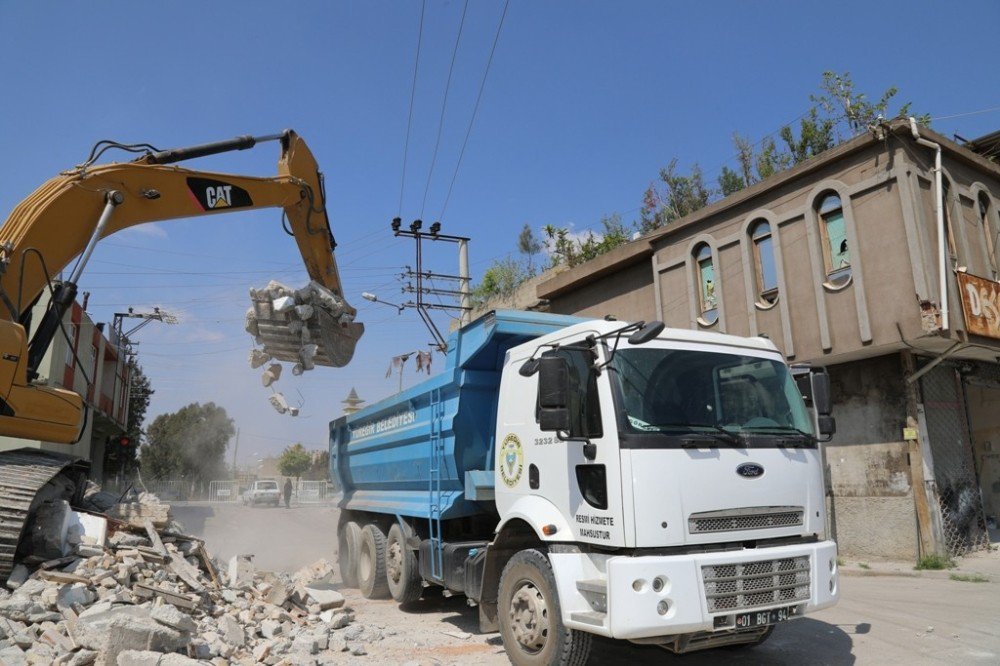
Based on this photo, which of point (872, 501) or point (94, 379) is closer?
point (872, 501)

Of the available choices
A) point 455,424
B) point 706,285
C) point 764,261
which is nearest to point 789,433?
point 455,424

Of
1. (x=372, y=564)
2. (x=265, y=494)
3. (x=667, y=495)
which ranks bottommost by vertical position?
(x=372, y=564)

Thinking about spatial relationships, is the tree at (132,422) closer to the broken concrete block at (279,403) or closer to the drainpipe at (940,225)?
the broken concrete block at (279,403)

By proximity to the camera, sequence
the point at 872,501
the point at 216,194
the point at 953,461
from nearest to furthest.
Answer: the point at 216,194 < the point at 872,501 < the point at 953,461

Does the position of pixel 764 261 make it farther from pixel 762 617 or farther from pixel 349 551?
pixel 762 617

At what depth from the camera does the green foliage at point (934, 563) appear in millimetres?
10008

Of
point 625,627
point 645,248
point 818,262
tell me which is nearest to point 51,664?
point 625,627

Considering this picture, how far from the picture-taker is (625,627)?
4.22 meters

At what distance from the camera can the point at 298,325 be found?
27.3ft

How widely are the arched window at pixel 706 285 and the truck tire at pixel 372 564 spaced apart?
832cm

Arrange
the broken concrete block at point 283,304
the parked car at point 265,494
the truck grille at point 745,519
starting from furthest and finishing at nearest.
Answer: the parked car at point 265,494, the broken concrete block at point 283,304, the truck grille at point 745,519

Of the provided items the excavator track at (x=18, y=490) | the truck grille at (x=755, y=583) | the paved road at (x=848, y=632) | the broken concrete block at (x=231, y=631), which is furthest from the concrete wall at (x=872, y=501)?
the excavator track at (x=18, y=490)

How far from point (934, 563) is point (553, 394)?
28.3 ft

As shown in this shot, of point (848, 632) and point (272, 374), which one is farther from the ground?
point (272, 374)
